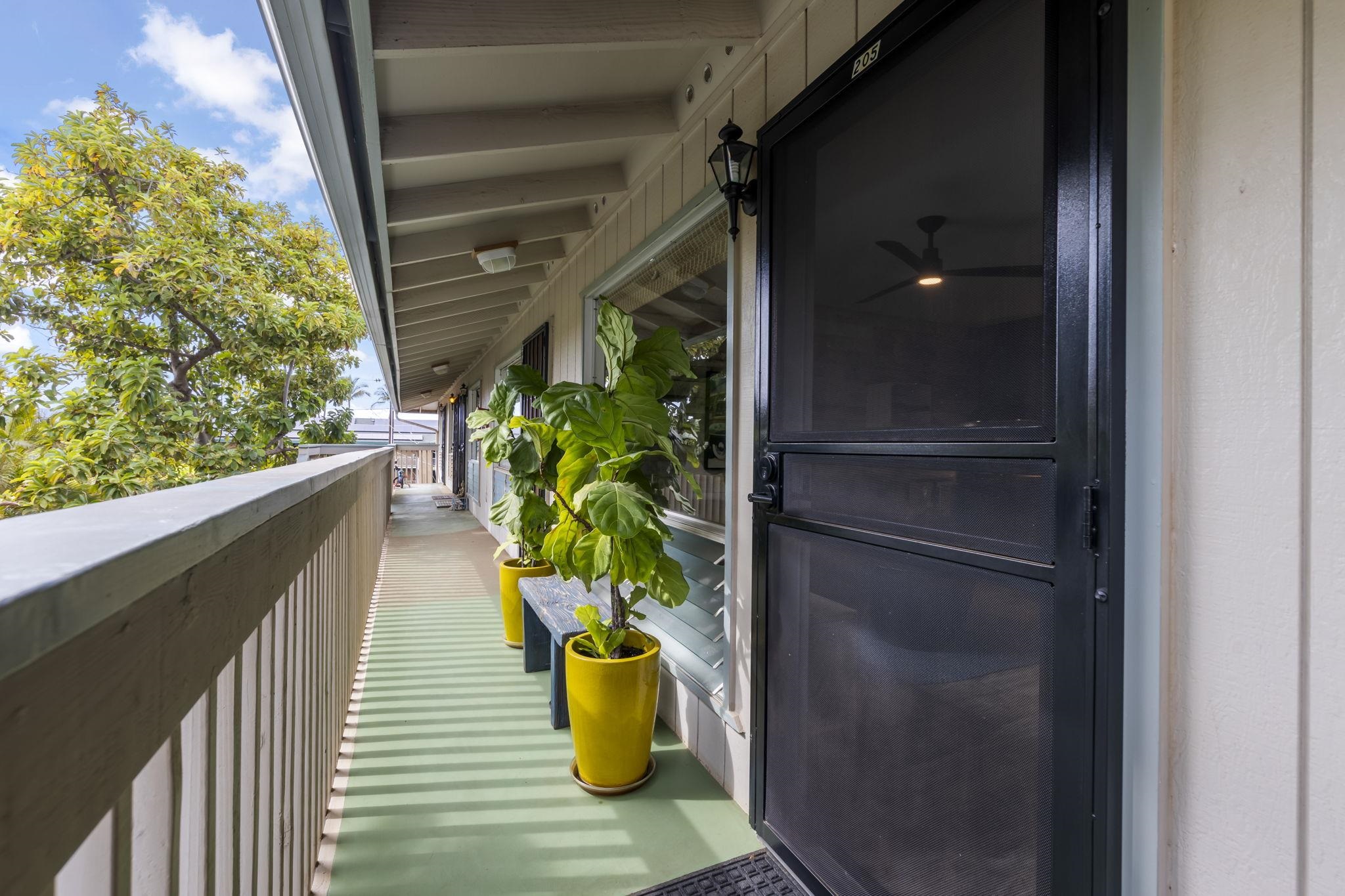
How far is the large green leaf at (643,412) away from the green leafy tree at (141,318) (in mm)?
5328

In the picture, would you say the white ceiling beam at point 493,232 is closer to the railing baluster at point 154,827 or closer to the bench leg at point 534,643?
the bench leg at point 534,643

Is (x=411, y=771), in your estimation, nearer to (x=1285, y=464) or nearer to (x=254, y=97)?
(x=1285, y=464)

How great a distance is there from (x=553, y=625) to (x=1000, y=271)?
2.09 metres

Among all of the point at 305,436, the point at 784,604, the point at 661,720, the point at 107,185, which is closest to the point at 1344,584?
the point at 784,604

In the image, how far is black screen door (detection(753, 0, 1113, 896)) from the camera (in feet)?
3.53

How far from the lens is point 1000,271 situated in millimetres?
1195

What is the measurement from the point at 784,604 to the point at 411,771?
162cm

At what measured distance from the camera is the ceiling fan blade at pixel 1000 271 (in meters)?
1.14

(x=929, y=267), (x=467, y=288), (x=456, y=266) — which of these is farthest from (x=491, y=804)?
(x=467, y=288)

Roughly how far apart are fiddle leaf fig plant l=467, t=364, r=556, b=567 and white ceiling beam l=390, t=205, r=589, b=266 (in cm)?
114

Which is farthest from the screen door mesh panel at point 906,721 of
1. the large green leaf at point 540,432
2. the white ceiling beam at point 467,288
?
the white ceiling beam at point 467,288

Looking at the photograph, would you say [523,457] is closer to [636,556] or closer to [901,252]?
[636,556]

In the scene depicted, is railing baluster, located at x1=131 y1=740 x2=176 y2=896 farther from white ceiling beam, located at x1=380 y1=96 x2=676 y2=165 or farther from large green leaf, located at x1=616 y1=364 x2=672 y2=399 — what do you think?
white ceiling beam, located at x1=380 y1=96 x2=676 y2=165

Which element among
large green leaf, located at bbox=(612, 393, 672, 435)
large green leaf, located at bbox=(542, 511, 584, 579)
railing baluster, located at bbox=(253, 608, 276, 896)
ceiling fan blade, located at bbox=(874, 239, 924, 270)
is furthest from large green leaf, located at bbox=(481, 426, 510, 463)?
ceiling fan blade, located at bbox=(874, 239, 924, 270)
